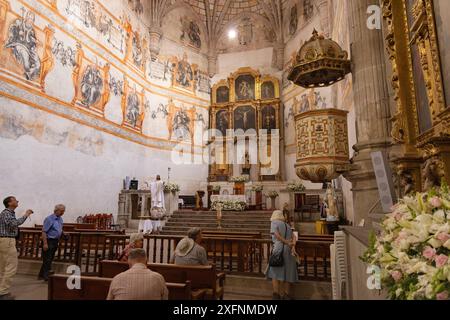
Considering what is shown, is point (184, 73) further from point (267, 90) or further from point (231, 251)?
point (231, 251)

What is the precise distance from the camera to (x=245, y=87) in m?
21.3

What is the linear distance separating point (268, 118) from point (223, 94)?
12.2 feet

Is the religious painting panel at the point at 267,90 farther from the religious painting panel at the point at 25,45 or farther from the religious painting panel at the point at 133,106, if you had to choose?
the religious painting panel at the point at 25,45

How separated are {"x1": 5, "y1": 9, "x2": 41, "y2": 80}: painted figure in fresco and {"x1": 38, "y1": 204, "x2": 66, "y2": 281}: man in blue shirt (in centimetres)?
602

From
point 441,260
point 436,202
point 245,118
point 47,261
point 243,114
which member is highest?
point 243,114

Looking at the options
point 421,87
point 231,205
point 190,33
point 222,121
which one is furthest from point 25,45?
point 190,33

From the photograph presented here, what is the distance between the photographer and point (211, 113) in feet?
69.8

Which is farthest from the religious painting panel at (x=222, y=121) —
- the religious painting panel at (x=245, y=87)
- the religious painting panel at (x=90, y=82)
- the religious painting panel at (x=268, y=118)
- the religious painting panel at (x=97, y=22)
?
the religious painting panel at (x=90, y=82)

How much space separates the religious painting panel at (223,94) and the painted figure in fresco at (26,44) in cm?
1267

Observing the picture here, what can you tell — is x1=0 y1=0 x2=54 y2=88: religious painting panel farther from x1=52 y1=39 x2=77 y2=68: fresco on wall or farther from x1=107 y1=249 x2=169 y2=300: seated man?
x1=107 y1=249 x2=169 y2=300: seated man

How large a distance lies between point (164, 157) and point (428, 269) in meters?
17.5

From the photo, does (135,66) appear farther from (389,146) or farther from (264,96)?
(389,146)
